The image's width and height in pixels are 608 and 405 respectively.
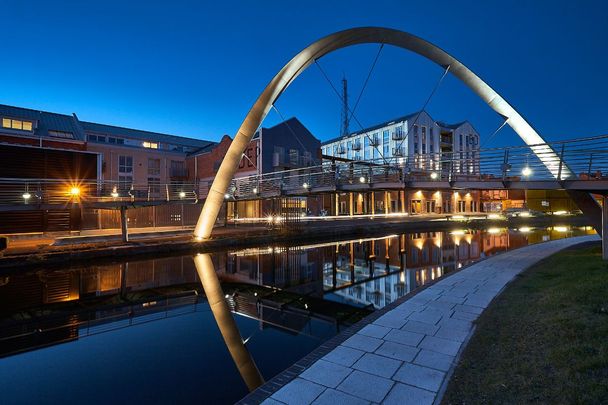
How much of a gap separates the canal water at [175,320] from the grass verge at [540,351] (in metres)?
2.96

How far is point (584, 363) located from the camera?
3.57 meters

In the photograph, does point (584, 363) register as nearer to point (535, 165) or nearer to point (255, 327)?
point (255, 327)

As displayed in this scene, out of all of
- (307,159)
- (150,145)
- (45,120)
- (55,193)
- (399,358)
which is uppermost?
(150,145)

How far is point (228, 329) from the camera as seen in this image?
24.3ft

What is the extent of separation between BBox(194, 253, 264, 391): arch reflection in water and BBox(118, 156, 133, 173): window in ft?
104

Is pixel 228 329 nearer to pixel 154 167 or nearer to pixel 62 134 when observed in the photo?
pixel 62 134

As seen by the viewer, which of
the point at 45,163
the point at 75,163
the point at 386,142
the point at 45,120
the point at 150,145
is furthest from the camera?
the point at 386,142

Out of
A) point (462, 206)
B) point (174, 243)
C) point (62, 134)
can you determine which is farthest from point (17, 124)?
point (462, 206)

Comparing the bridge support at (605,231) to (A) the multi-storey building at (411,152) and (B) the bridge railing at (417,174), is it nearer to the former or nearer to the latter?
(B) the bridge railing at (417,174)

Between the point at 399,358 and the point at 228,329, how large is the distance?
166 inches

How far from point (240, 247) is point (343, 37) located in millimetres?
13092

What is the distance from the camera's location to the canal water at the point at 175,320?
16.7 ft

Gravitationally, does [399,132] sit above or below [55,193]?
above

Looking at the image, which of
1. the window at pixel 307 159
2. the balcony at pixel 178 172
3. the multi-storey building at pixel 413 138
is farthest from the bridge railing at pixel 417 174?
the multi-storey building at pixel 413 138
